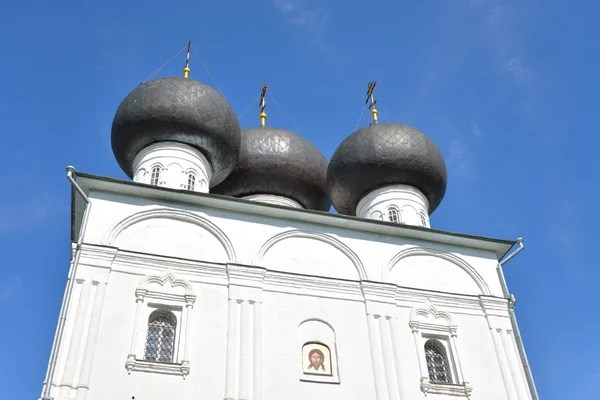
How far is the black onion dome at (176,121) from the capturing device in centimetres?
999

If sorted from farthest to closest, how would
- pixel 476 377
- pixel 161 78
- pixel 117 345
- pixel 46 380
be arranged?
pixel 161 78 < pixel 476 377 < pixel 117 345 < pixel 46 380

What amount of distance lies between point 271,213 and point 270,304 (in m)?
1.30

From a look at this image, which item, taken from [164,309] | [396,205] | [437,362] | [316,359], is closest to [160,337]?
[164,309]

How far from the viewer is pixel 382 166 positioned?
11.0 metres

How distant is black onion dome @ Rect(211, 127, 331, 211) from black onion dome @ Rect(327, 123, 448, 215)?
94cm

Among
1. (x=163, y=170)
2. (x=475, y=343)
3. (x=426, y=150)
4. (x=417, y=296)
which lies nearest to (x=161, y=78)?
(x=163, y=170)

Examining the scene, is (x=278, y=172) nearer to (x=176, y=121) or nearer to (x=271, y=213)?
(x=176, y=121)

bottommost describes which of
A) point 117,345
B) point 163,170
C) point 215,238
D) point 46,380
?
point 46,380

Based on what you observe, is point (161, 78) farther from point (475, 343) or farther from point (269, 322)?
point (475, 343)

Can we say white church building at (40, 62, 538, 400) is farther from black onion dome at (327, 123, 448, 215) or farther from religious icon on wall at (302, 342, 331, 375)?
black onion dome at (327, 123, 448, 215)

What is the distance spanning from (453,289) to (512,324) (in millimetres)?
861

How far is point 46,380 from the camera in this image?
21.9 ft

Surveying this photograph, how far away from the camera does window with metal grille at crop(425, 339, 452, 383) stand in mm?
8320

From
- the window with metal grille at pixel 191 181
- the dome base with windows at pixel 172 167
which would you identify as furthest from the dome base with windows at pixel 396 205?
the window with metal grille at pixel 191 181
